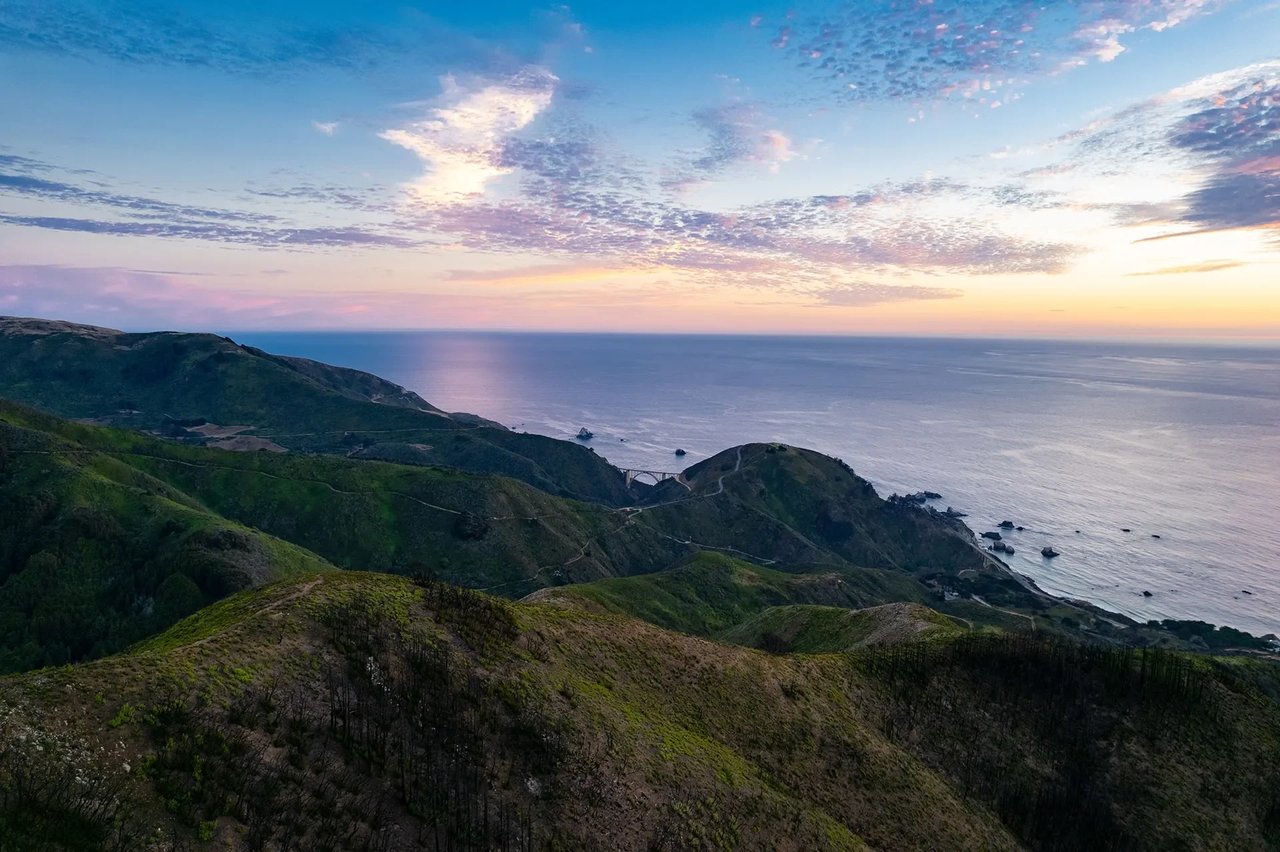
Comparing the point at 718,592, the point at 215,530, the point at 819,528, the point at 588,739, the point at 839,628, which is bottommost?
the point at 819,528

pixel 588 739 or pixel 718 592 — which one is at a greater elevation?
pixel 588 739

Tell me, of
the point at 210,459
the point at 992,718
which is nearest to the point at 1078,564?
the point at 992,718

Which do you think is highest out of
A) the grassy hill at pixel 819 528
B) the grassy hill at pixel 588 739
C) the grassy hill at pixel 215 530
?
the grassy hill at pixel 588 739

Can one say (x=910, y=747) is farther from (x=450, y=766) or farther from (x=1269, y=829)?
(x=450, y=766)

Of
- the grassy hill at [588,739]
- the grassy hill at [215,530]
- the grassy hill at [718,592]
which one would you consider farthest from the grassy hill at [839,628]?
the grassy hill at [215,530]

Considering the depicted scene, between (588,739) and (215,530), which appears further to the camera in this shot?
A: (215,530)

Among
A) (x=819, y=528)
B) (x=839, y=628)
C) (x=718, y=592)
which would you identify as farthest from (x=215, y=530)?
(x=819, y=528)

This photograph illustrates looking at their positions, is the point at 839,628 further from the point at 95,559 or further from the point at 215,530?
the point at 95,559

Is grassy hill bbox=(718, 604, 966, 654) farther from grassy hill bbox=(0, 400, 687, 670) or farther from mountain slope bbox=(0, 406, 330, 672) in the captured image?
mountain slope bbox=(0, 406, 330, 672)

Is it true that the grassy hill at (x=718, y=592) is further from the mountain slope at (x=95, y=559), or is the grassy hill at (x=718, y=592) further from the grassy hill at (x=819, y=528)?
the mountain slope at (x=95, y=559)
